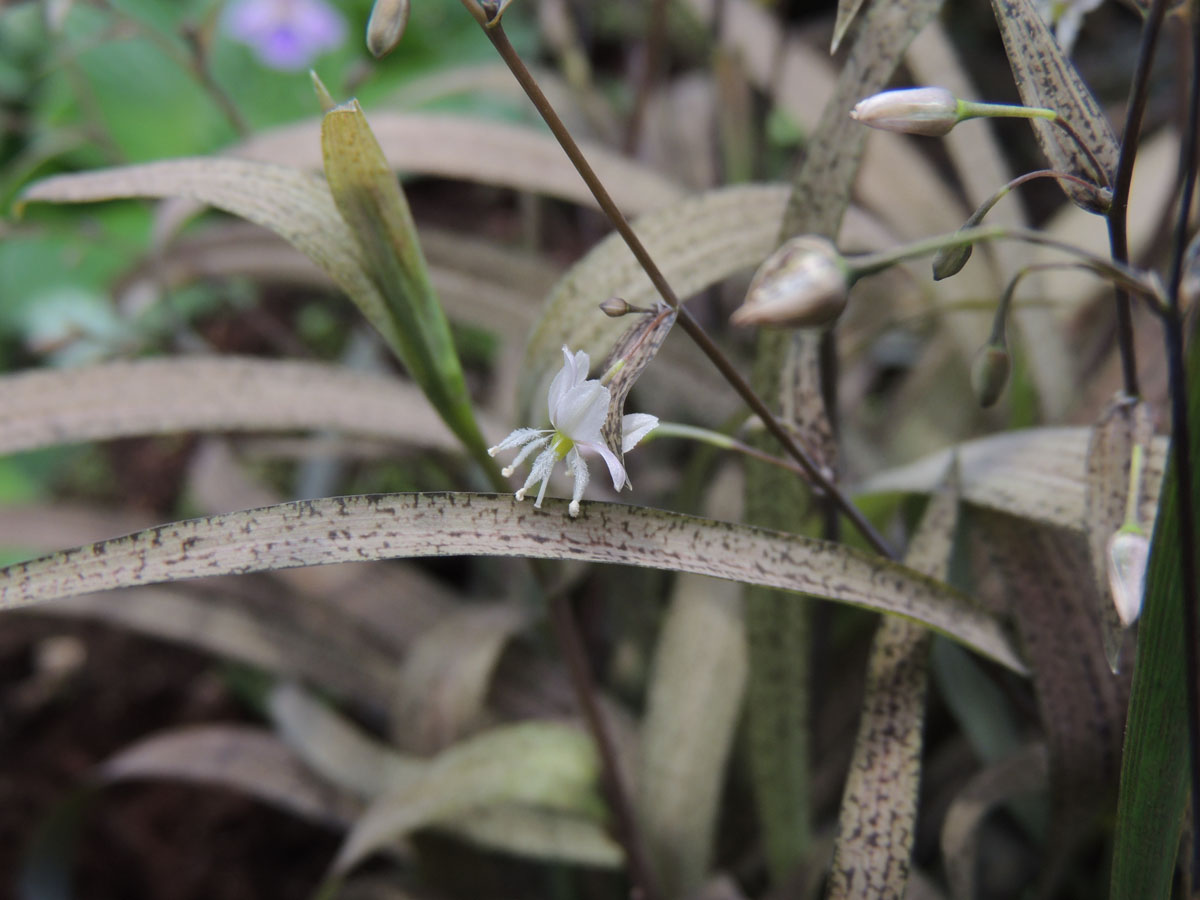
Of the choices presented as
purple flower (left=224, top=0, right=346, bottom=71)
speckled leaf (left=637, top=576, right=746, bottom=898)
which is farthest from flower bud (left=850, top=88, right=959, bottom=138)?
purple flower (left=224, top=0, right=346, bottom=71)

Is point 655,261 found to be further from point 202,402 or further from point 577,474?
point 202,402

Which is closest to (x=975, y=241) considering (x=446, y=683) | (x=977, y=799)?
(x=977, y=799)

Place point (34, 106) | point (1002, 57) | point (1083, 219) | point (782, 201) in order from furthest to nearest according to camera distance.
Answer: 1. point (34, 106)
2. point (1002, 57)
3. point (1083, 219)
4. point (782, 201)

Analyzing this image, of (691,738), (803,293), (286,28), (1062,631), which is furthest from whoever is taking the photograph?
(286,28)

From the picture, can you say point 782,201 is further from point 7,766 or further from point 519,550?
point 7,766

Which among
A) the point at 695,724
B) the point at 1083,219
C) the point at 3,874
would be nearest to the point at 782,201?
the point at 695,724

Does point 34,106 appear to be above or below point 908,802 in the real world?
above
